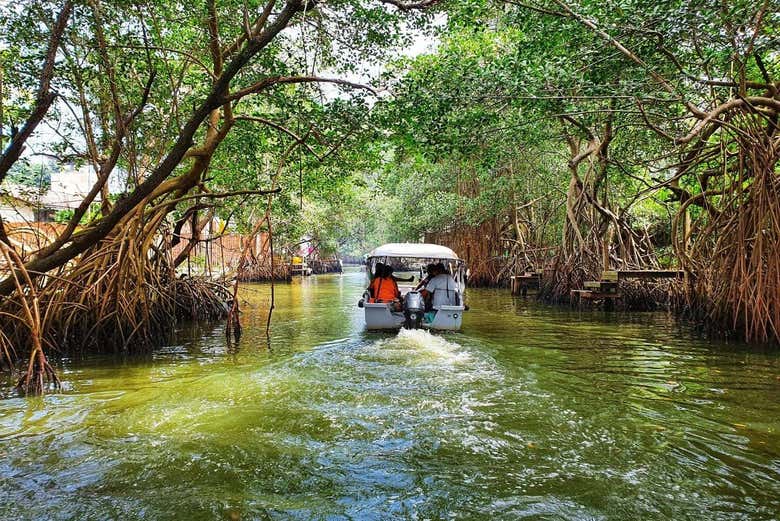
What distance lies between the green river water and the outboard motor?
1.51 m

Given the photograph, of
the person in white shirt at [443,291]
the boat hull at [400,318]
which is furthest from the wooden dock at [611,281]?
the boat hull at [400,318]

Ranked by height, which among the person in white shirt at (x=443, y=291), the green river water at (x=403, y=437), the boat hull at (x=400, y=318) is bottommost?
the green river water at (x=403, y=437)

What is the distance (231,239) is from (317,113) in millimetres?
19983

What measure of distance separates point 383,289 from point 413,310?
91 centimetres

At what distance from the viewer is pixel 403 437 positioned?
4.19 meters

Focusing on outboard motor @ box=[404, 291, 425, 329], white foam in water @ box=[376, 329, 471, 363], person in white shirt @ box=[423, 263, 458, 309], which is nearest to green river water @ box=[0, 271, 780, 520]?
white foam in water @ box=[376, 329, 471, 363]

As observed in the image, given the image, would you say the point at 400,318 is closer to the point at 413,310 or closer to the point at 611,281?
the point at 413,310

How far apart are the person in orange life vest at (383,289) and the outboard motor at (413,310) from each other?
1.53ft

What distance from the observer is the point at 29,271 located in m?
5.71

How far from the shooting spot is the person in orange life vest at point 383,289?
31.7ft

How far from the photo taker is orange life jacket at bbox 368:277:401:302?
9.65 meters

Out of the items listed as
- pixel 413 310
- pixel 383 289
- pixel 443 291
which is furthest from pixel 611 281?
pixel 383 289

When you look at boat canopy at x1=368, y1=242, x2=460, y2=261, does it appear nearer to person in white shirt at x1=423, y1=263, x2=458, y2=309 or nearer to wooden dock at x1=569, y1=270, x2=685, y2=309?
person in white shirt at x1=423, y1=263, x2=458, y2=309

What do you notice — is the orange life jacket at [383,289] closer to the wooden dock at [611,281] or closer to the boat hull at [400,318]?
the boat hull at [400,318]
